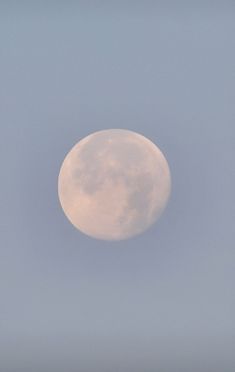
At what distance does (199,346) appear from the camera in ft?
50.4

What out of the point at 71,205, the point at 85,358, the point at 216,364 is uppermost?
the point at 71,205

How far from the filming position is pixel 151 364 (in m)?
15.4

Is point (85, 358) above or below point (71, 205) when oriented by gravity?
below

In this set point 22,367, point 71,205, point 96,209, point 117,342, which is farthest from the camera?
point 117,342

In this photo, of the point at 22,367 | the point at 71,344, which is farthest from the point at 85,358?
the point at 22,367

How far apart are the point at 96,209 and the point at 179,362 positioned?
4.53m

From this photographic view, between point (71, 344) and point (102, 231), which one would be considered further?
point (71, 344)

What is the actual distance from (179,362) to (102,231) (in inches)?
149

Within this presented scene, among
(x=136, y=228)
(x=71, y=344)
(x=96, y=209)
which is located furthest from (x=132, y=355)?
(x=96, y=209)

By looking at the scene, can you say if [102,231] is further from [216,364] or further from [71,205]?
[216,364]

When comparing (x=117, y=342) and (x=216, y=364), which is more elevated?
(x=117, y=342)

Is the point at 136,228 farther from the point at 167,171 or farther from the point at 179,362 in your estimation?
the point at 179,362

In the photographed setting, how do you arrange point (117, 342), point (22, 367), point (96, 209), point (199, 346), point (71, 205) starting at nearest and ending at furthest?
point (96, 209) → point (71, 205) → point (22, 367) → point (199, 346) → point (117, 342)

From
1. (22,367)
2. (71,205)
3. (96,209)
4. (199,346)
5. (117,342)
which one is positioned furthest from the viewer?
(117,342)
